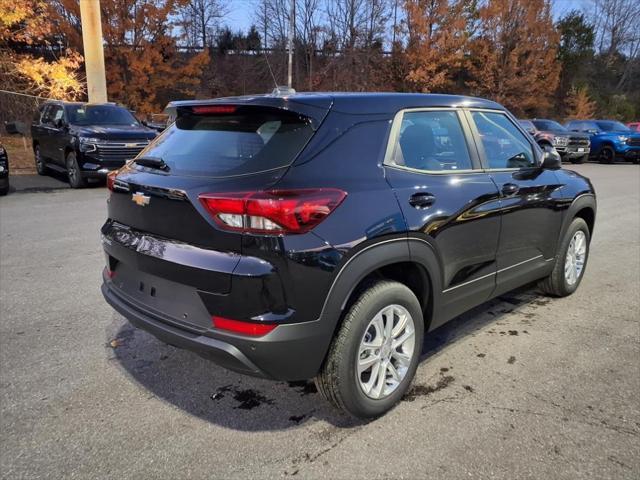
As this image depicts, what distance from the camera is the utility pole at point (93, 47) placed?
15.5 m

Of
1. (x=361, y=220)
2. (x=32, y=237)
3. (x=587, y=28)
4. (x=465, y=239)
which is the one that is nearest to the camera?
(x=361, y=220)

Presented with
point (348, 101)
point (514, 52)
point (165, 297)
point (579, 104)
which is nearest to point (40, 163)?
point (165, 297)

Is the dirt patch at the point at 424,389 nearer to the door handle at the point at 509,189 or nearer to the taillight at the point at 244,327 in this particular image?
the taillight at the point at 244,327

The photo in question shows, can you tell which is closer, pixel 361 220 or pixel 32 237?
pixel 361 220

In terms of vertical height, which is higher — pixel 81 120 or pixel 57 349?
Answer: pixel 81 120

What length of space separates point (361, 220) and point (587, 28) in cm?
4949

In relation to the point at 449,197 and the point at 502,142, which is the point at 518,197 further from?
the point at 449,197

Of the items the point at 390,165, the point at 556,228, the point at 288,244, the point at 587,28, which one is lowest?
the point at 556,228

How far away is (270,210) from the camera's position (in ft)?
7.86

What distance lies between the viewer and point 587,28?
43.2 m

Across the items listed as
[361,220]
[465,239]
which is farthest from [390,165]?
[465,239]

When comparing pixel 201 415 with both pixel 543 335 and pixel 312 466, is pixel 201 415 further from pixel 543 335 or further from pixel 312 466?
pixel 543 335

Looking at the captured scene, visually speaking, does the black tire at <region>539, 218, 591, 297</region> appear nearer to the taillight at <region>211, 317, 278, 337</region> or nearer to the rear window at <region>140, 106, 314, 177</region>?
the rear window at <region>140, 106, 314, 177</region>

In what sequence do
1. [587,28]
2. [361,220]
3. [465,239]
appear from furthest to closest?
[587,28] → [465,239] → [361,220]
